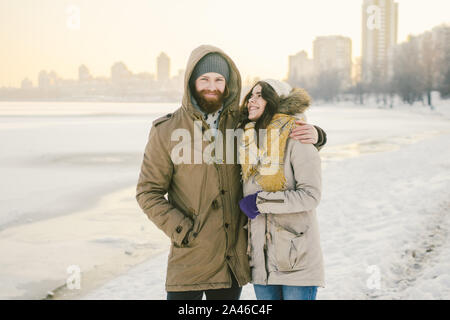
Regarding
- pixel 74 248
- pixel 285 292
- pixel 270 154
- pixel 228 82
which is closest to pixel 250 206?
pixel 270 154

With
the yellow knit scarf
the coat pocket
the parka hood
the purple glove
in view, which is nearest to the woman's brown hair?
the yellow knit scarf

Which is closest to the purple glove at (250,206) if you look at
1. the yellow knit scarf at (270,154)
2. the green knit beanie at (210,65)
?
the yellow knit scarf at (270,154)

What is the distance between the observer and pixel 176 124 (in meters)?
2.53

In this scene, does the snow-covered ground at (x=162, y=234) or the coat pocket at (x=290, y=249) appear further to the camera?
the snow-covered ground at (x=162, y=234)

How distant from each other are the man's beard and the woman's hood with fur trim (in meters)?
0.36

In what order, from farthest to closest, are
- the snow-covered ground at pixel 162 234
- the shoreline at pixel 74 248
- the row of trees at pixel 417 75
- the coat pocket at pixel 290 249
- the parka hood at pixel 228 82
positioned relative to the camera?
the row of trees at pixel 417 75
the shoreline at pixel 74 248
the snow-covered ground at pixel 162 234
the parka hood at pixel 228 82
the coat pocket at pixel 290 249

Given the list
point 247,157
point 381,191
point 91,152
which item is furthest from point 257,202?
point 91,152

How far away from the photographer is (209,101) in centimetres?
256

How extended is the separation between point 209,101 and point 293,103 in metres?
0.48

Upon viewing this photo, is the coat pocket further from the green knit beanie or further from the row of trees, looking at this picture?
the row of trees

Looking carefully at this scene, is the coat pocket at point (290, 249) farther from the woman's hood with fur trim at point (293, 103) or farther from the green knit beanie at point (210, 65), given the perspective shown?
the green knit beanie at point (210, 65)

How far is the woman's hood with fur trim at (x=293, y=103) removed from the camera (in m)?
2.50

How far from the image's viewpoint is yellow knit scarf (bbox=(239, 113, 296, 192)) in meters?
2.42

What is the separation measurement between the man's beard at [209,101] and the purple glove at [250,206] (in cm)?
56
